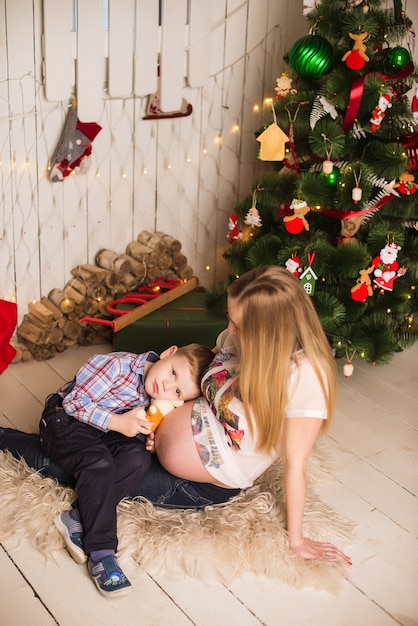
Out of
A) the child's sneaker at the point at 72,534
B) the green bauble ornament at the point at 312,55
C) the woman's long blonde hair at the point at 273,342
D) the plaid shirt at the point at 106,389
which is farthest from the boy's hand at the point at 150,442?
the green bauble ornament at the point at 312,55

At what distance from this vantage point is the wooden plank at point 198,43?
3096 millimetres

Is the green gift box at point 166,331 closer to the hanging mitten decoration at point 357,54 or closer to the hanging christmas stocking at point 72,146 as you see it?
the hanging christmas stocking at point 72,146

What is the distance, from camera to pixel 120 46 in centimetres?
292

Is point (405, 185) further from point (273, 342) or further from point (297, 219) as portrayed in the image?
point (273, 342)

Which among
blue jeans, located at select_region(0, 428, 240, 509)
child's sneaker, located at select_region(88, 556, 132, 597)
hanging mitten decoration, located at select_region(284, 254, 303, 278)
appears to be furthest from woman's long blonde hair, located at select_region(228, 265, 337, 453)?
hanging mitten decoration, located at select_region(284, 254, 303, 278)

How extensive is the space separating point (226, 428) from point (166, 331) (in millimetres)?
1033

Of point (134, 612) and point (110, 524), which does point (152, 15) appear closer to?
point (110, 524)

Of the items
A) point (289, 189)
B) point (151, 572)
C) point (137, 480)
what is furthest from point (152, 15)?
point (151, 572)

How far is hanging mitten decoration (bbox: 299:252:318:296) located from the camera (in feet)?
9.12

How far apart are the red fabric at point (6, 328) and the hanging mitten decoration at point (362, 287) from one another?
4.10 feet

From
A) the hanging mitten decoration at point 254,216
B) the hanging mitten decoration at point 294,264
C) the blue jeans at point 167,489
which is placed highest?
the hanging mitten decoration at point 254,216

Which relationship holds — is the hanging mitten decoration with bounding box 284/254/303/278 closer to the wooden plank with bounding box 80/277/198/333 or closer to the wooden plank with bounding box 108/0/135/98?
the wooden plank with bounding box 80/277/198/333

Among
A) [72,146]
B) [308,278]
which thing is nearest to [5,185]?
[72,146]

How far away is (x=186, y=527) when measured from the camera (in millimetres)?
2176
